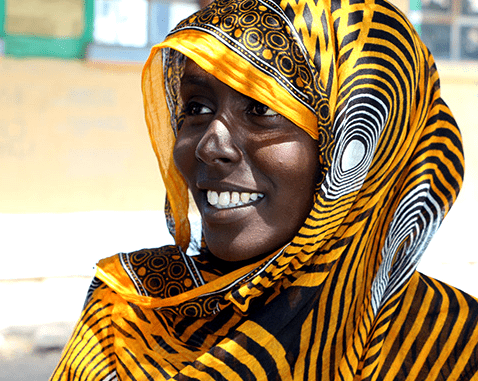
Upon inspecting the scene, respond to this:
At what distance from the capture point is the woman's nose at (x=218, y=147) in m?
1.47

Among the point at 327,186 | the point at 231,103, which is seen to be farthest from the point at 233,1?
the point at 327,186

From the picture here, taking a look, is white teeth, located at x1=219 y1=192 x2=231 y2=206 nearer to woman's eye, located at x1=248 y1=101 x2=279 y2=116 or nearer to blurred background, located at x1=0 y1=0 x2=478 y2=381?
woman's eye, located at x1=248 y1=101 x2=279 y2=116

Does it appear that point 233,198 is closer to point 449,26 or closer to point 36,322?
point 36,322

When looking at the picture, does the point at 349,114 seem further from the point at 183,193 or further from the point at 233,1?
the point at 183,193

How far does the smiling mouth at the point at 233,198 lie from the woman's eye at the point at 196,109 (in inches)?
9.2

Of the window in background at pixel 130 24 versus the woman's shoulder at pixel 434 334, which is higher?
the window in background at pixel 130 24

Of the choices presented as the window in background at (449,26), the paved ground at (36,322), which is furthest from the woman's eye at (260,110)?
the window in background at (449,26)

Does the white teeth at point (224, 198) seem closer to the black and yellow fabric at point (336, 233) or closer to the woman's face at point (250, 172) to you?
the woman's face at point (250, 172)

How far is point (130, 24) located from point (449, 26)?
11.5 feet

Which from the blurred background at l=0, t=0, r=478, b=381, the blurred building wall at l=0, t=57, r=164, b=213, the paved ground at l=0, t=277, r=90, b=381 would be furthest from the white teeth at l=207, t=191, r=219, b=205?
the blurred building wall at l=0, t=57, r=164, b=213

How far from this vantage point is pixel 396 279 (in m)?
1.50

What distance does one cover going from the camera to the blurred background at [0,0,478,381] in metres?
5.51

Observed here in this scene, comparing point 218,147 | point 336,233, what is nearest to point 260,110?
point 218,147

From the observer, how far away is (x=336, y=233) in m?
1.50
